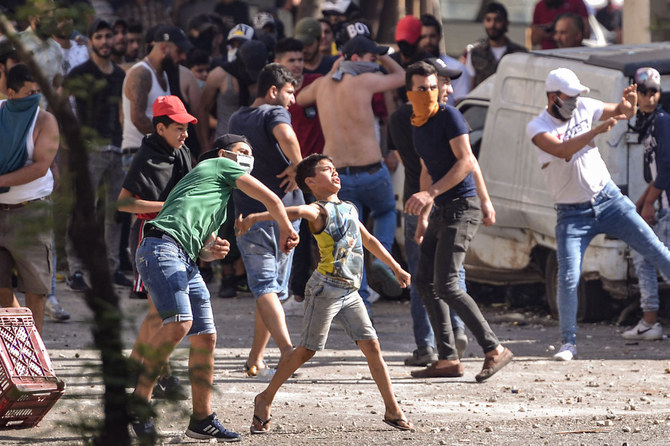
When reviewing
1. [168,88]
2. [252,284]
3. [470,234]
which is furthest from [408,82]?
[168,88]

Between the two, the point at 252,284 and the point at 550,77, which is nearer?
the point at 252,284

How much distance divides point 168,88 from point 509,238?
333 centimetres

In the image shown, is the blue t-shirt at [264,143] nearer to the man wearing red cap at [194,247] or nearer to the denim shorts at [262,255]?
the denim shorts at [262,255]

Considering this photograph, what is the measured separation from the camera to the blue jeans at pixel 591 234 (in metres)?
8.26

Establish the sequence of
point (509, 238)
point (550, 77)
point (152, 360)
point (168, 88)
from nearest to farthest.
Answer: point (152, 360), point (550, 77), point (509, 238), point (168, 88)

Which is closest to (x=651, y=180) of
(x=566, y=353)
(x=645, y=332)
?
(x=645, y=332)

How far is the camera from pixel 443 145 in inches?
307

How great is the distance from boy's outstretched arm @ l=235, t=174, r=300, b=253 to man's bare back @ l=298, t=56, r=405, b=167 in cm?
339

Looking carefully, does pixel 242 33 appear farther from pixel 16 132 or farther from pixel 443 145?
pixel 16 132

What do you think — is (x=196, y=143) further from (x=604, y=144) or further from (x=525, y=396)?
(x=525, y=396)

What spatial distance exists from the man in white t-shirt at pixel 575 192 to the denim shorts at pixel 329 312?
2.37 meters

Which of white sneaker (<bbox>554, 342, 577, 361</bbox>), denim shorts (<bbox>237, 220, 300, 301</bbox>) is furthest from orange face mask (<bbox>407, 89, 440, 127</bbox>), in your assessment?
white sneaker (<bbox>554, 342, 577, 361</bbox>)

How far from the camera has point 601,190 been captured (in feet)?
27.4

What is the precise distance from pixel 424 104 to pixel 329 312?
1906mm
